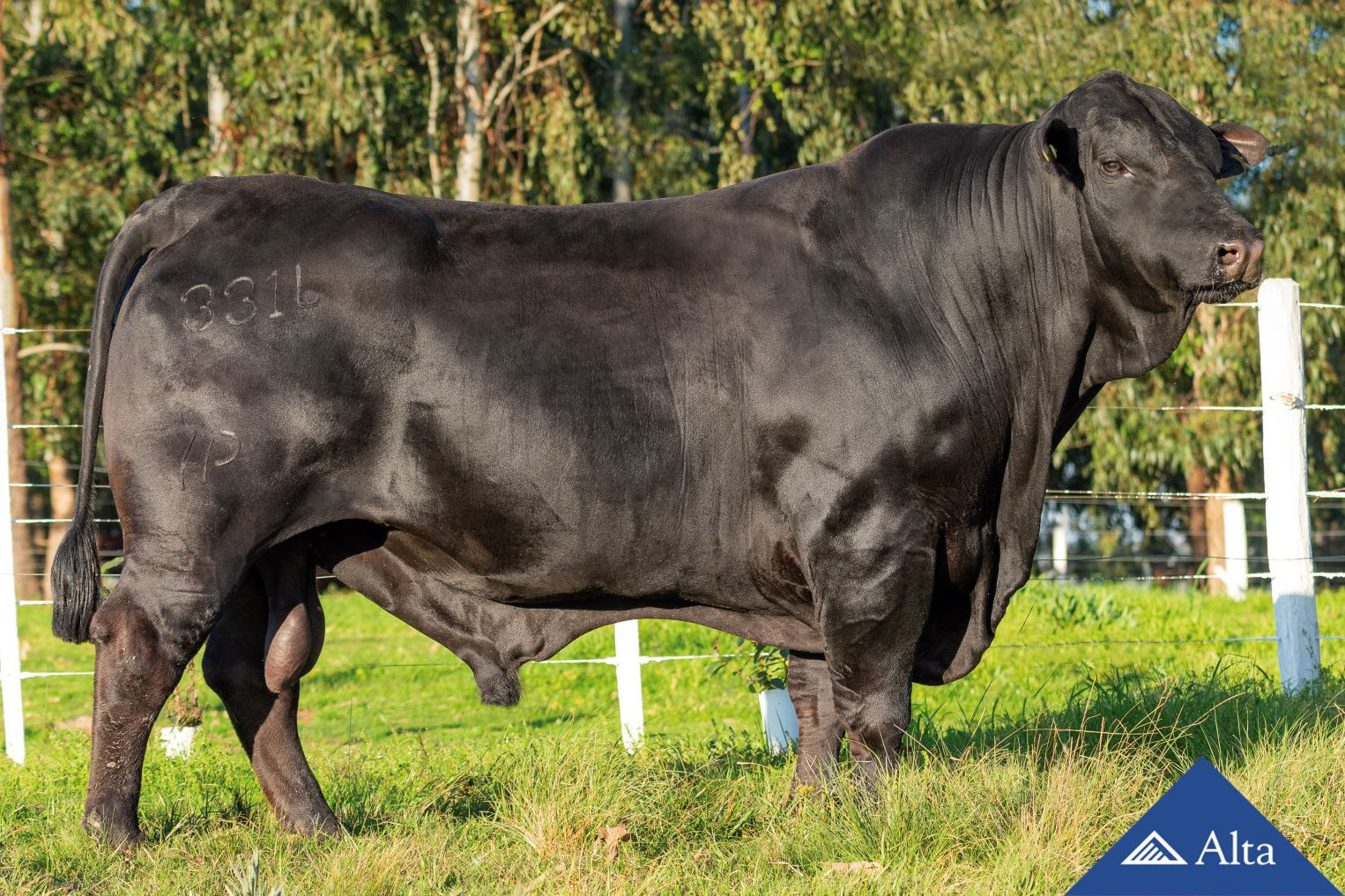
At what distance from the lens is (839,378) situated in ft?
12.5

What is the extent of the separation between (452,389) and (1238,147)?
247 cm

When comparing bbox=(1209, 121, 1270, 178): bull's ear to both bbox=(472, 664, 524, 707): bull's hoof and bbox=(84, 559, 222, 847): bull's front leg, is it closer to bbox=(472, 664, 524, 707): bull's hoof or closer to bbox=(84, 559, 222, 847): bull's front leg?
bbox=(472, 664, 524, 707): bull's hoof

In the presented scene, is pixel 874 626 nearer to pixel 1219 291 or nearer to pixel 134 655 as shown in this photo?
pixel 1219 291

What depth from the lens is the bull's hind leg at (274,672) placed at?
13.6 feet

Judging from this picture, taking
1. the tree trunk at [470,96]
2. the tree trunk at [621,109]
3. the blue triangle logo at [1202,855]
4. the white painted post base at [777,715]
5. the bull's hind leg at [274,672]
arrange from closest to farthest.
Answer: the blue triangle logo at [1202,855]
the bull's hind leg at [274,672]
the white painted post base at [777,715]
the tree trunk at [470,96]
the tree trunk at [621,109]

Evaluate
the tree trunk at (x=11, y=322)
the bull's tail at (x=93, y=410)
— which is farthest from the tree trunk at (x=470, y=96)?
the bull's tail at (x=93, y=410)

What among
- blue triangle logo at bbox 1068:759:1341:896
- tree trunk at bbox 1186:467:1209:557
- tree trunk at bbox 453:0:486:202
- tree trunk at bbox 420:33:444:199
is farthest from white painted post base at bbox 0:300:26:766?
tree trunk at bbox 1186:467:1209:557

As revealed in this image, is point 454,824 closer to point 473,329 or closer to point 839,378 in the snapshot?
point 473,329

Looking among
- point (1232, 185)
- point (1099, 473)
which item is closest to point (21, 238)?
point (1099, 473)

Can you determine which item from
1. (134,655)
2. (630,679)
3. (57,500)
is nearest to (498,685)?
(134,655)

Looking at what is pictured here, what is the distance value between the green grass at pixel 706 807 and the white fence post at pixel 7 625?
0.22 metres

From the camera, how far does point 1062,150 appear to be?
399 cm

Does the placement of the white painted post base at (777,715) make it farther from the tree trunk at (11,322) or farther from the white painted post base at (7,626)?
the tree trunk at (11,322)

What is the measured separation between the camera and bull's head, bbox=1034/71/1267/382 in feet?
12.3
